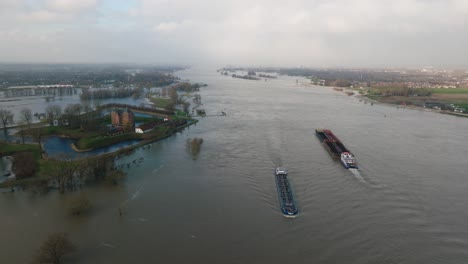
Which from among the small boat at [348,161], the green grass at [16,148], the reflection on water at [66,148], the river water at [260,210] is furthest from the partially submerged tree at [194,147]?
the green grass at [16,148]

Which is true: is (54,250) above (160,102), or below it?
below

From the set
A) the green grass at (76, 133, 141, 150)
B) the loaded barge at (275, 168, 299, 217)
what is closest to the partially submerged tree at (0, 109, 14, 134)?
the green grass at (76, 133, 141, 150)

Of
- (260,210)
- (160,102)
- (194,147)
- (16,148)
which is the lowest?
(260,210)

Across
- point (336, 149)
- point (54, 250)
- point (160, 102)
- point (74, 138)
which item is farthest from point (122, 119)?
point (54, 250)

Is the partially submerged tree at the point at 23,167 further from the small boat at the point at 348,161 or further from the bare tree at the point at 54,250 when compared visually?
the small boat at the point at 348,161

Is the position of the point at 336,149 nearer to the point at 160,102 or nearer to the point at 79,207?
the point at 79,207

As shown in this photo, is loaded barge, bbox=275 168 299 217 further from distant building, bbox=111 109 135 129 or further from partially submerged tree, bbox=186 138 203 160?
distant building, bbox=111 109 135 129

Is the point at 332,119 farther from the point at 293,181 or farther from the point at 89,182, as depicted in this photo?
the point at 89,182
